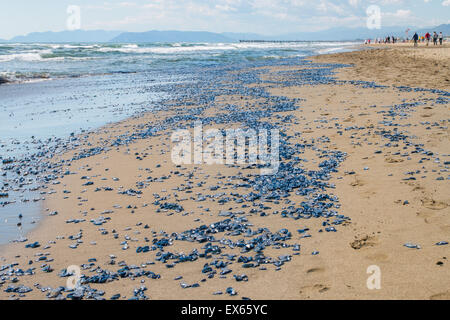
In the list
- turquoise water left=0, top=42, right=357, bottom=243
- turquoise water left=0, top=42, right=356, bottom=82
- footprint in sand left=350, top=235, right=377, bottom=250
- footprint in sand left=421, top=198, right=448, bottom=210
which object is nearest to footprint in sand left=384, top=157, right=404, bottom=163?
footprint in sand left=421, top=198, right=448, bottom=210

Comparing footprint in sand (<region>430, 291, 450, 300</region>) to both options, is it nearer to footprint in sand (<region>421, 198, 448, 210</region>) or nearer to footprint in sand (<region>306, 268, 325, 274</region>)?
footprint in sand (<region>306, 268, 325, 274</region>)

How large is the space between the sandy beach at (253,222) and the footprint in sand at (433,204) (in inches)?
0.7

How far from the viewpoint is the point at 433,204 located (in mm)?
6727

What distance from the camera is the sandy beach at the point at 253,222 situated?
5090 millimetres

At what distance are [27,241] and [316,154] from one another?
7.28m

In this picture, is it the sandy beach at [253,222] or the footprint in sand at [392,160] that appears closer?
the sandy beach at [253,222]

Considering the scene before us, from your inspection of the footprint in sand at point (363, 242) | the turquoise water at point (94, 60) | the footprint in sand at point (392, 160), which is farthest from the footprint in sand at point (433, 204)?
the turquoise water at point (94, 60)

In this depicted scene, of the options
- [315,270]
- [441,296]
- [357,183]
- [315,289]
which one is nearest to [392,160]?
[357,183]

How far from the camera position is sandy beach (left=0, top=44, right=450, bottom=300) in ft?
16.7

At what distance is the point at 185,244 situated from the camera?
20.6ft

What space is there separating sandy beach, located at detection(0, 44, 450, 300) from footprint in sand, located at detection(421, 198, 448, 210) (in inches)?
0.7

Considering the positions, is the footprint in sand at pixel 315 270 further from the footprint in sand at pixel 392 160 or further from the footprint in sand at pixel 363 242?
the footprint in sand at pixel 392 160

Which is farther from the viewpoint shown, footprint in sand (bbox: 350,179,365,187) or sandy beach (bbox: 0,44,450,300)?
footprint in sand (bbox: 350,179,365,187)

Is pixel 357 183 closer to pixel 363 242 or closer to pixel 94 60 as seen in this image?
pixel 363 242
